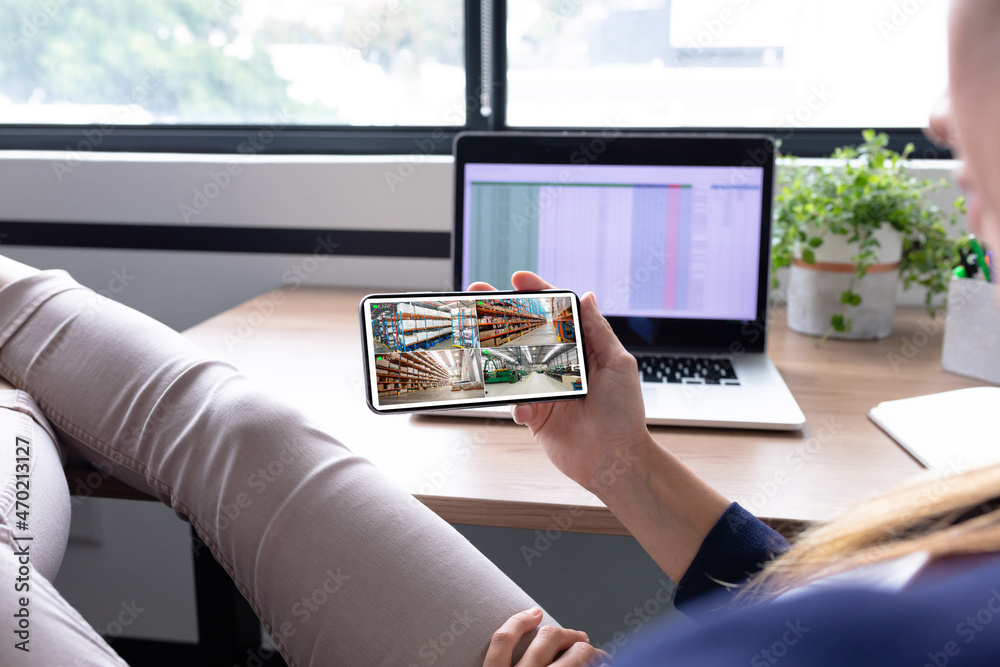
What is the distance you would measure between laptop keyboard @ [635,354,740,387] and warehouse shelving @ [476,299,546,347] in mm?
284

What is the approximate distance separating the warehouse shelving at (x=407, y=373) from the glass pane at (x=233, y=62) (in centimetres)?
99

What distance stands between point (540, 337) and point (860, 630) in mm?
569

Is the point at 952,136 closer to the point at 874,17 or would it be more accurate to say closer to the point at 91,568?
the point at 874,17

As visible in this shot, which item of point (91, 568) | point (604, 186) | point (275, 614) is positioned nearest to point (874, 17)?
point (604, 186)

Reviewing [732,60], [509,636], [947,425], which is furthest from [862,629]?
[732,60]

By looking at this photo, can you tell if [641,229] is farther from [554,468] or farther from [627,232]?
[554,468]

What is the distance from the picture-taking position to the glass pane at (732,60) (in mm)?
1494

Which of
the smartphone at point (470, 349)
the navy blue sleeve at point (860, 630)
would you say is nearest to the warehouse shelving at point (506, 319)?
the smartphone at point (470, 349)

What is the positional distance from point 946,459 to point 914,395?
219 mm

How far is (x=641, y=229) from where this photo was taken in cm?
112

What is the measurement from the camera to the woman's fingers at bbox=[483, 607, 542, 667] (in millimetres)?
629

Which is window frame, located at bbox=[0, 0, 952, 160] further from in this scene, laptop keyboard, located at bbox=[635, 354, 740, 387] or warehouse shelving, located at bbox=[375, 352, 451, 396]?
warehouse shelving, located at bbox=[375, 352, 451, 396]

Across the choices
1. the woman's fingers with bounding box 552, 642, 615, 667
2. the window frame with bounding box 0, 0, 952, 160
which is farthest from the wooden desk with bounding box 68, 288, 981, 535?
the window frame with bounding box 0, 0, 952, 160

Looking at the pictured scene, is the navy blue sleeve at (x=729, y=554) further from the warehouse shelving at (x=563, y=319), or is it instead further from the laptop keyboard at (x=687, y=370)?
the laptop keyboard at (x=687, y=370)
